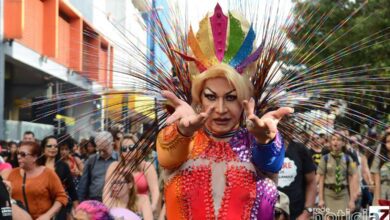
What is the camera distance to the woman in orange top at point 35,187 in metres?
7.80

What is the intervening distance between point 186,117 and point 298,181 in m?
3.72

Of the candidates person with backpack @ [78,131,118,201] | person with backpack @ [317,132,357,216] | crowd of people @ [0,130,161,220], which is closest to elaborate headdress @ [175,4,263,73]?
crowd of people @ [0,130,161,220]

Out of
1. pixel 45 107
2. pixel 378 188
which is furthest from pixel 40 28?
pixel 45 107

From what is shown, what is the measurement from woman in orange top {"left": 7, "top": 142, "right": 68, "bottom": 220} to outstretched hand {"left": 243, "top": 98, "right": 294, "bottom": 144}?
15.5 ft

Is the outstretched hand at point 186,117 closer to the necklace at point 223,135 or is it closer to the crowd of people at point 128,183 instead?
the necklace at point 223,135

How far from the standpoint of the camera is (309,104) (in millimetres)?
3969

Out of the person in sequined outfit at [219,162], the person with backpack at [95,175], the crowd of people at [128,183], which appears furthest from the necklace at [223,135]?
the person with backpack at [95,175]

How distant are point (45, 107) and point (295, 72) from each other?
1.31 meters

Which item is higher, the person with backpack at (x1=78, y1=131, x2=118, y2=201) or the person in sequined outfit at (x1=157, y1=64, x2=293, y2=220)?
the person in sequined outfit at (x1=157, y1=64, x2=293, y2=220)

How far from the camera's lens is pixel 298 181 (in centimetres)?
702

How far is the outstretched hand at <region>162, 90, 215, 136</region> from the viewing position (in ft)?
11.2

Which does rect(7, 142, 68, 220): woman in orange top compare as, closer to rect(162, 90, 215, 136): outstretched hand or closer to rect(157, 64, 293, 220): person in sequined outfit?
rect(157, 64, 293, 220): person in sequined outfit

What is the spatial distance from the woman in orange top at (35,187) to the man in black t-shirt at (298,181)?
7.71 feet

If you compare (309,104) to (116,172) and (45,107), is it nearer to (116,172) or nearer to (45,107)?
(116,172)
